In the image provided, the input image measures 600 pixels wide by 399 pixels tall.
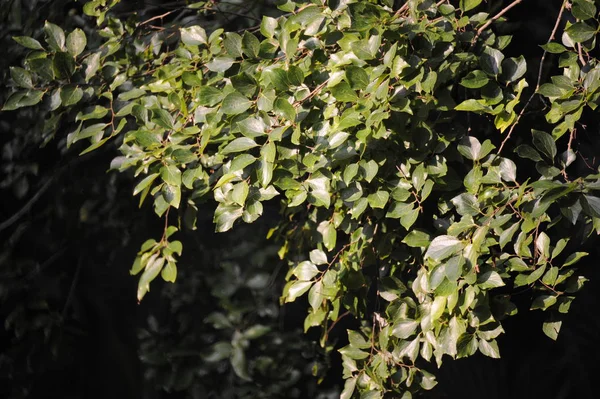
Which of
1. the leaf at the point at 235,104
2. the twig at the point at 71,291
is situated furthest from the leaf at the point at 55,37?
the twig at the point at 71,291

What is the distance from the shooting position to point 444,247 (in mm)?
1211

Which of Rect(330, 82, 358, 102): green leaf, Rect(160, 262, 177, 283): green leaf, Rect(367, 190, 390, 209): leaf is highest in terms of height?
Rect(330, 82, 358, 102): green leaf

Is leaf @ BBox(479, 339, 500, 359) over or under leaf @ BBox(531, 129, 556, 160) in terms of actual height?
under

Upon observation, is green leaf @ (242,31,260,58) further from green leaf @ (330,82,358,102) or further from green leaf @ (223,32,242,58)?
green leaf @ (330,82,358,102)

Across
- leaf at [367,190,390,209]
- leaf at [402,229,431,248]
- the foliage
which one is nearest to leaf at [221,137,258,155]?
the foliage

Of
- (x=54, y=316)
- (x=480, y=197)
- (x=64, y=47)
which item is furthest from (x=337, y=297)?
(x=54, y=316)

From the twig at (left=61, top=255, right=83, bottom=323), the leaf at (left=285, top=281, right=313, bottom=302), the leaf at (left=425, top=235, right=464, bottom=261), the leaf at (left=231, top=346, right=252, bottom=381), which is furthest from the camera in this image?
the twig at (left=61, top=255, right=83, bottom=323)

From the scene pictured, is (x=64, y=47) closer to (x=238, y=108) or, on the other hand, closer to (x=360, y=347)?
(x=238, y=108)

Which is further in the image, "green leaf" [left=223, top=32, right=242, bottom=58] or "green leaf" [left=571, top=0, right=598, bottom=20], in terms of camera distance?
"green leaf" [left=223, top=32, right=242, bottom=58]

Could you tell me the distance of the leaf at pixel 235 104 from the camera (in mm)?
1286

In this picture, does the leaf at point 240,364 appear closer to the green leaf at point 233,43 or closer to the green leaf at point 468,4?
the green leaf at point 233,43

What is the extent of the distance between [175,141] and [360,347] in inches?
22.7

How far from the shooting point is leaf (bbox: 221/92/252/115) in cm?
129

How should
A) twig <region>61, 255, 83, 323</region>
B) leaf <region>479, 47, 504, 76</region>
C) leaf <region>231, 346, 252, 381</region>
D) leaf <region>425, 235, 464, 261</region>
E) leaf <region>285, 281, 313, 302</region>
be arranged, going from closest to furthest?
leaf <region>425, 235, 464, 261</region>
leaf <region>479, 47, 504, 76</region>
leaf <region>285, 281, 313, 302</region>
leaf <region>231, 346, 252, 381</region>
twig <region>61, 255, 83, 323</region>
